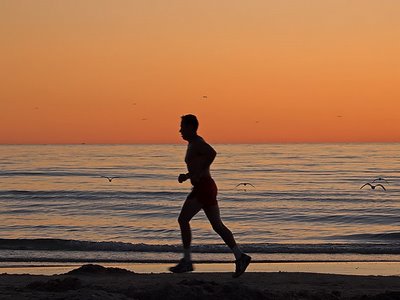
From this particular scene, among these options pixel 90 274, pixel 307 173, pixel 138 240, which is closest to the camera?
pixel 90 274

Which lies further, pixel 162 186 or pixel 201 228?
pixel 162 186

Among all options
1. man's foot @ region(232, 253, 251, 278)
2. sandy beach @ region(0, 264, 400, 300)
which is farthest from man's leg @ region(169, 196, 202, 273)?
man's foot @ region(232, 253, 251, 278)

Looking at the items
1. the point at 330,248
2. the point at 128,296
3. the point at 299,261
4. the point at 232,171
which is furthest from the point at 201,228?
the point at 232,171

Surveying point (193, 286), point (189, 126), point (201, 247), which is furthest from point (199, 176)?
point (201, 247)

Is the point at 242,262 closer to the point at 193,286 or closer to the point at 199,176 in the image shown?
the point at 199,176

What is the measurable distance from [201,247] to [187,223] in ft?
28.5

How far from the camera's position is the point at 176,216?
28406 mm

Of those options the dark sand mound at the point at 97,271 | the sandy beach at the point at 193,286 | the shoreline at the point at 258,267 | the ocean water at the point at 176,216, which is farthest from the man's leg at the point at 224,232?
the ocean water at the point at 176,216

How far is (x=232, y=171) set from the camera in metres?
63.6

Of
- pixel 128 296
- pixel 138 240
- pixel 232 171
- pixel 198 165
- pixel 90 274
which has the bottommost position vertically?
pixel 232 171

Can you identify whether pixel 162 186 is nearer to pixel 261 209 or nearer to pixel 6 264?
pixel 261 209

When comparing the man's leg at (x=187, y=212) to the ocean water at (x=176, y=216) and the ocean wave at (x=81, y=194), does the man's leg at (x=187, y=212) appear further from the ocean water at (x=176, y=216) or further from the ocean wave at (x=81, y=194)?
the ocean wave at (x=81, y=194)

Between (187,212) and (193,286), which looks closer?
(193,286)

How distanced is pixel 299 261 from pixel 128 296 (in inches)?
320
